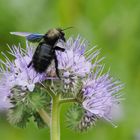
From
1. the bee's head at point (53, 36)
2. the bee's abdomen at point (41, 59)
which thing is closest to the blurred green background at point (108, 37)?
the bee's head at point (53, 36)

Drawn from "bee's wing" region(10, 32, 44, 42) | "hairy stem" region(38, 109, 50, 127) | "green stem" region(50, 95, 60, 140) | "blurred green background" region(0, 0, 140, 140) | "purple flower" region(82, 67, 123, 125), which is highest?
"blurred green background" region(0, 0, 140, 140)

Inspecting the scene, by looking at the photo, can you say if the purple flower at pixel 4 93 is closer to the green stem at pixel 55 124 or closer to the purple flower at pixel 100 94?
the green stem at pixel 55 124

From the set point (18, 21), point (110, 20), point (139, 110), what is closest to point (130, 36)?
point (110, 20)

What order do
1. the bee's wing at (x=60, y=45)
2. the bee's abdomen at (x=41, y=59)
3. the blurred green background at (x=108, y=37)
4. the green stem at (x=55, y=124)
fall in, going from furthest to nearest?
the blurred green background at (x=108, y=37), the bee's wing at (x=60, y=45), the bee's abdomen at (x=41, y=59), the green stem at (x=55, y=124)

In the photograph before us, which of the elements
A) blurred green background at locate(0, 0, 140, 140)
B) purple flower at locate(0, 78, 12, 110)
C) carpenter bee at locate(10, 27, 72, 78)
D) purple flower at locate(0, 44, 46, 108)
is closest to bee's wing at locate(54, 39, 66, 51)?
carpenter bee at locate(10, 27, 72, 78)

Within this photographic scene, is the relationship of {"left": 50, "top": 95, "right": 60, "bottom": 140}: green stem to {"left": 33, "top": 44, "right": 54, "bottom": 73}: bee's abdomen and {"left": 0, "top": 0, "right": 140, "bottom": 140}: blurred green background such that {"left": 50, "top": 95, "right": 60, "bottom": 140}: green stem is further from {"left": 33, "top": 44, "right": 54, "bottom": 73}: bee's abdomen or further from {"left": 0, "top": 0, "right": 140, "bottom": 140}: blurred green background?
{"left": 0, "top": 0, "right": 140, "bottom": 140}: blurred green background

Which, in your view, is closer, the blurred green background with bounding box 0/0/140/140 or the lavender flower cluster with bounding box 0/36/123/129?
the lavender flower cluster with bounding box 0/36/123/129
